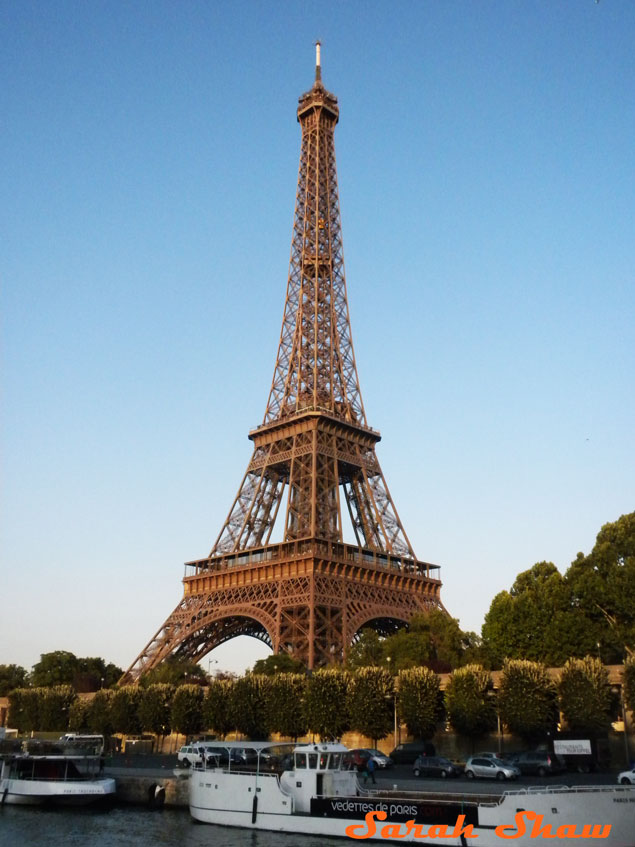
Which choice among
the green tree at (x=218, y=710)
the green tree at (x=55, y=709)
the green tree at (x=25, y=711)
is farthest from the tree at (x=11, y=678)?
the green tree at (x=218, y=710)

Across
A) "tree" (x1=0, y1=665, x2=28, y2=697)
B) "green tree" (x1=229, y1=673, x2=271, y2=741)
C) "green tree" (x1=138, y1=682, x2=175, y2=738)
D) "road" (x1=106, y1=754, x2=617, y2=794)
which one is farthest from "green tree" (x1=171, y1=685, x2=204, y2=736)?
"tree" (x1=0, y1=665, x2=28, y2=697)

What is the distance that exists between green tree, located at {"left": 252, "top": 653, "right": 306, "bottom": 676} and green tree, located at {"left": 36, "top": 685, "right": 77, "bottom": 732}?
23.4 metres

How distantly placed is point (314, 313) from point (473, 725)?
4831 centimetres

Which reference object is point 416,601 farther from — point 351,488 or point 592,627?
point 592,627

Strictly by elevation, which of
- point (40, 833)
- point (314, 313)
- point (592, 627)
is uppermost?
point (314, 313)

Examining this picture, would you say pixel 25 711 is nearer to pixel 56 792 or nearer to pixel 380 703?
pixel 56 792

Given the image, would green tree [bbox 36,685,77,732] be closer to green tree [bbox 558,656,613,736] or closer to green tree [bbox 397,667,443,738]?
green tree [bbox 397,667,443,738]

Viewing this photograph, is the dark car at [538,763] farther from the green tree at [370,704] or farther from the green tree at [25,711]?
the green tree at [25,711]

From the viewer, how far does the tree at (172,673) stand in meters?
69.4

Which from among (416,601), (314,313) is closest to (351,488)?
(416,601)

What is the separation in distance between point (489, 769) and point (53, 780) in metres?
22.4

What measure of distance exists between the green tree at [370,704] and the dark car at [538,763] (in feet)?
38.3

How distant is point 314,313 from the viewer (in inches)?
3450

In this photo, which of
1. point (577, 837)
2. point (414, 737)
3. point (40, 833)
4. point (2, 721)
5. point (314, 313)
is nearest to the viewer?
point (577, 837)
